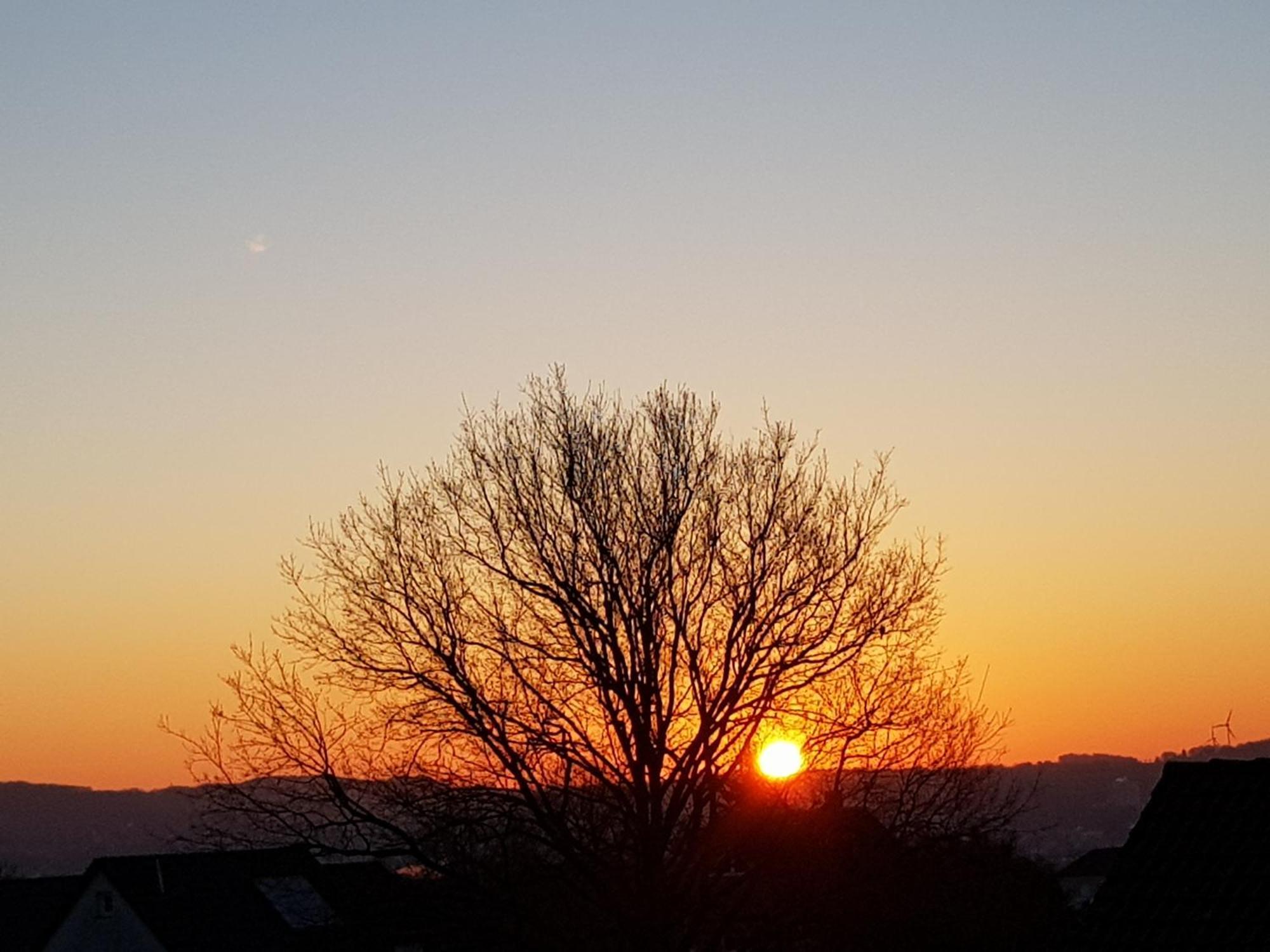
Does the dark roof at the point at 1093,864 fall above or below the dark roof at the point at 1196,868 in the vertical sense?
above

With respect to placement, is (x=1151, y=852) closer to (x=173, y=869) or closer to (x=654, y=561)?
(x=654, y=561)

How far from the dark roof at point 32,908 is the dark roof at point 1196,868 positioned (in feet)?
145

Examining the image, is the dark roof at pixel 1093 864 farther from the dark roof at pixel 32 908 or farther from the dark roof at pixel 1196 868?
the dark roof at pixel 1196 868

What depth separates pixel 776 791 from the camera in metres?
22.8

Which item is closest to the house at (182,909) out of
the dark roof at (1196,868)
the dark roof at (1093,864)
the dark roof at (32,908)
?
the dark roof at (32,908)

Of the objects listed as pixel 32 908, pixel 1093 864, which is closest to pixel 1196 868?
pixel 32 908

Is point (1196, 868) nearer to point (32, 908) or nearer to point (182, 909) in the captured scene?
point (182, 909)

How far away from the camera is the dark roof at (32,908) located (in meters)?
55.5

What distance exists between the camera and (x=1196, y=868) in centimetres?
1839

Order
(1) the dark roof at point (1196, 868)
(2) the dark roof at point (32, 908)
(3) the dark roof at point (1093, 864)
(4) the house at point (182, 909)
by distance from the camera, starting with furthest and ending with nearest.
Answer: (3) the dark roof at point (1093, 864), (2) the dark roof at point (32, 908), (4) the house at point (182, 909), (1) the dark roof at point (1196, 868)

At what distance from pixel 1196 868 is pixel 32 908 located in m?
51.7

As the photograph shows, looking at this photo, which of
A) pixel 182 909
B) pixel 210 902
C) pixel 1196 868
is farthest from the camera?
pixel 210 902

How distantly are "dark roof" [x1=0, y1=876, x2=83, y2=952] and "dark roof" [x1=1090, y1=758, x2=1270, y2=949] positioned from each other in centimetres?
4418

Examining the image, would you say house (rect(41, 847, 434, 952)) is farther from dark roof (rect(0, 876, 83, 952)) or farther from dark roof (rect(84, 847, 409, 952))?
dark roof (rect(0, 876, 83, 952))
